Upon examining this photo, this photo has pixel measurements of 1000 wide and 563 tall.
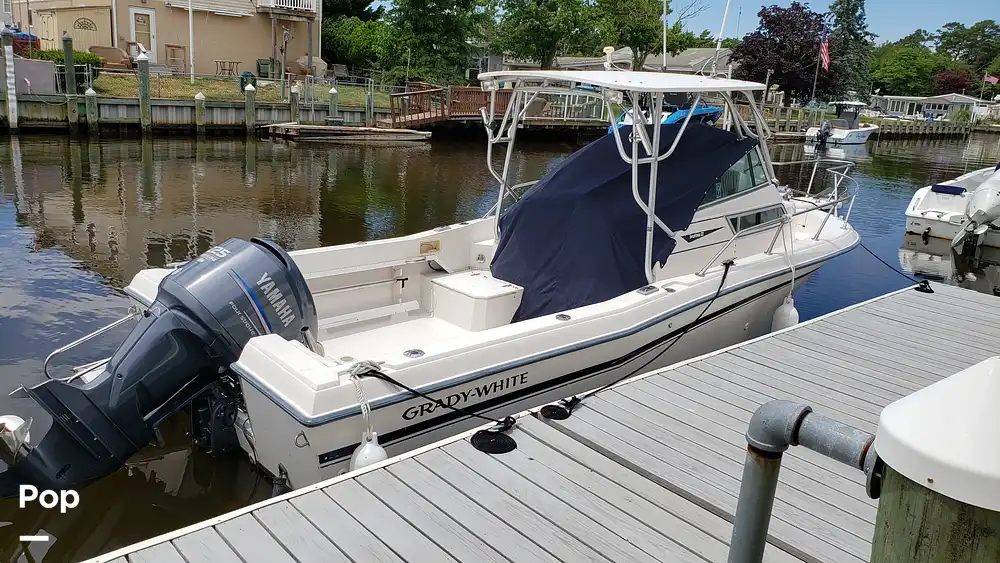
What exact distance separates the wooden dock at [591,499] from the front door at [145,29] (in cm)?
2792

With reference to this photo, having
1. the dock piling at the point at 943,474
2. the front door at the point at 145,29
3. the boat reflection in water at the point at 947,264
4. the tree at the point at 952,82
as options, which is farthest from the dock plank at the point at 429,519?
the tree at the point at 952,82

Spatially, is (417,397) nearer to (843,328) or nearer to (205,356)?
(205,356)

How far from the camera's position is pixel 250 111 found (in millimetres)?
22641

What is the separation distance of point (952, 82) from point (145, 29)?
66.6 meters

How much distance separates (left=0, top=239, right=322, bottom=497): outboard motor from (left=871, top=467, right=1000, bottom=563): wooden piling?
3552 millimetres

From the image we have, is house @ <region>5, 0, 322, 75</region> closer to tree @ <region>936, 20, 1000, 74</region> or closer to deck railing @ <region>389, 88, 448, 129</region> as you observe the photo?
deck railing @ <region>389, 88, 448, 129</region>

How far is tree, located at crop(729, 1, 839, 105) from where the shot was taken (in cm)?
4150

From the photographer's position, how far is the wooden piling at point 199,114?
2167 centimetres

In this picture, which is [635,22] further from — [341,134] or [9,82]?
[9,82]

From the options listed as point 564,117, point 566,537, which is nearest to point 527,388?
point 566,537

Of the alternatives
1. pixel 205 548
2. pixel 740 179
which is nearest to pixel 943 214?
pixel 740 179

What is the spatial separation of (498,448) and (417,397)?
2.08 feet

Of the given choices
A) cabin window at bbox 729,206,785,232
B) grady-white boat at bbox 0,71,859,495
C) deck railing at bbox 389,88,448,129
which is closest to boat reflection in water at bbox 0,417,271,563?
grady-white boat at bbox 0,71,859,495

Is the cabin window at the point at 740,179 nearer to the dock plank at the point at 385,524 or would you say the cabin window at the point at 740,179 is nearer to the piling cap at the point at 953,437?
the dock plank at the point at 385,524
